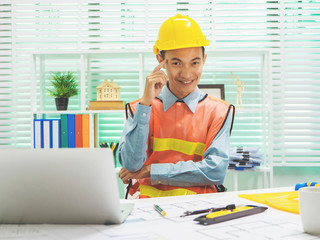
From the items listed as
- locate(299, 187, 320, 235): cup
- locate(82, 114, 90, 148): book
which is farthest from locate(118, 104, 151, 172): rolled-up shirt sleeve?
locate(82, 114, 90, 148): book

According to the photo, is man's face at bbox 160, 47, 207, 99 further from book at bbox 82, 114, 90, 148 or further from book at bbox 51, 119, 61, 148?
book at bbox 51, 119, 61, 148

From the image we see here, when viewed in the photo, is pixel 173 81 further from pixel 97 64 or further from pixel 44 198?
pixel 97 64

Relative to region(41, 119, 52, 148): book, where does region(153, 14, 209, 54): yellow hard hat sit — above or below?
above

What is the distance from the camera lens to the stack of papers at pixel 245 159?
9.35 feet

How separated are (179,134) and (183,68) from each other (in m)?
0.31

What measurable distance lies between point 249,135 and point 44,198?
2.78 metres

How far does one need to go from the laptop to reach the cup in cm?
45

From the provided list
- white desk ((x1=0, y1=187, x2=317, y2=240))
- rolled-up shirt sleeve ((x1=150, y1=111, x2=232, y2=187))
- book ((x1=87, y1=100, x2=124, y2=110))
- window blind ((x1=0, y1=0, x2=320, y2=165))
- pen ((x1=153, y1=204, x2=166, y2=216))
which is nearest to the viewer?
white desk ((x1=0, y1=187, x2=317, y2=240))

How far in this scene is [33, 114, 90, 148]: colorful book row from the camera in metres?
2.90

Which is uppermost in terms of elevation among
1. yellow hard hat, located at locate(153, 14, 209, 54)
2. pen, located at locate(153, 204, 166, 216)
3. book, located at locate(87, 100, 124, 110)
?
yellow hard hat, located at locate(153, 14, 209, 54)

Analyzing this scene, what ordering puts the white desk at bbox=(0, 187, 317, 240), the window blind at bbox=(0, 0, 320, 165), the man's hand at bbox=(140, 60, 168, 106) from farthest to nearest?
1. the window blind at bbox=(0, 0, 320, 165)
2. the man's hand at bbox=(140, 60, 168, 106)
3. the white desk at bbox=(0, 187, 317, 240)

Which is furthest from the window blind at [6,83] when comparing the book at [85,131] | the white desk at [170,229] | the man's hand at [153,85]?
the white desk at [170,229]

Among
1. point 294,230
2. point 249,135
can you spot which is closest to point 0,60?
point 249,135

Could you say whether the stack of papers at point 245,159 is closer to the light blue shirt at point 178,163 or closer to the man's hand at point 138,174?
the light blue shirt at point 178,163
